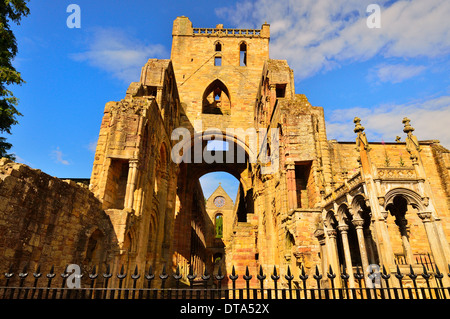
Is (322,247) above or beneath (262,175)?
beneath

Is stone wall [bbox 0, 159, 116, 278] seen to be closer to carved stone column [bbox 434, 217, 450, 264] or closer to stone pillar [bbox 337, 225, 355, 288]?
stone pillar [bbox 337, 225, 355, 288]

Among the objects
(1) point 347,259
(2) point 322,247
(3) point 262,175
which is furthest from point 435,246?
(3) point 262,175

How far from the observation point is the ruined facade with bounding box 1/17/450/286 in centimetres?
852

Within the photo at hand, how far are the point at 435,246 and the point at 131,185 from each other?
10281 millimetres

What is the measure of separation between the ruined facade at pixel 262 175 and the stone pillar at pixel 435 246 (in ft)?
0.08

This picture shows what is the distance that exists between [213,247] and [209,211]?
8.58m

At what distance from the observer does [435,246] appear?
737 cm

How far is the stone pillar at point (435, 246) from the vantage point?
7.06 metres

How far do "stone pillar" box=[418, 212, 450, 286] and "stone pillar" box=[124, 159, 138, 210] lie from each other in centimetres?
993

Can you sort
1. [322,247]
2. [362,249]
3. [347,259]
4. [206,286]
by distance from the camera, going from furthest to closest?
[322,247] → [347,259] → [362,249] → [206,286]

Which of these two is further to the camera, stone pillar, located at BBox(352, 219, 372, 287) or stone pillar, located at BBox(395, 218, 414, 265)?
stone pillar, located at BBox(395, 218, 414, 265)

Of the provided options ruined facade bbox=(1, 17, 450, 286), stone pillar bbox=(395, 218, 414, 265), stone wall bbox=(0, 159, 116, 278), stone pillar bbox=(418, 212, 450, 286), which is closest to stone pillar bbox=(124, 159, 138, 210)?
ruined facade bbox=(1, 17, 450, 286)

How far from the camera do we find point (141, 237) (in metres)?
11.9

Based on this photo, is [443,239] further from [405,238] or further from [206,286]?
[206,286]
